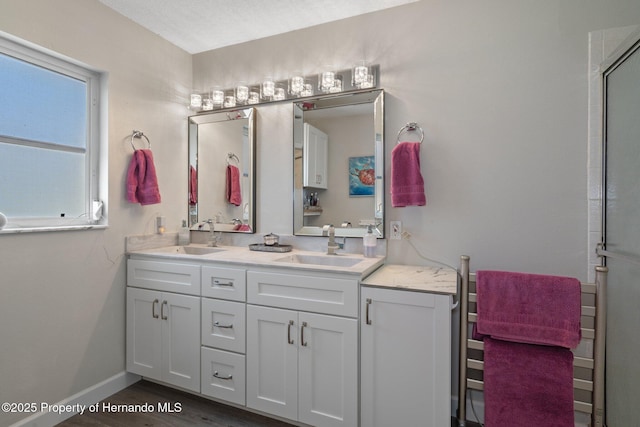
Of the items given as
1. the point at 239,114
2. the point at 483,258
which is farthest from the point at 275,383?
the point at 239,114

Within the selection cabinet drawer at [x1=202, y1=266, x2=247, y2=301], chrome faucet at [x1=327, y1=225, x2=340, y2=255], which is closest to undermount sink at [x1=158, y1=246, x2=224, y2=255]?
cabinet drawer at [x1=202, y1=266, x2=247, y2=301]

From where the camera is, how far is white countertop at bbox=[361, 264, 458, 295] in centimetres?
150

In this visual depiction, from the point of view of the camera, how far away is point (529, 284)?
152cm

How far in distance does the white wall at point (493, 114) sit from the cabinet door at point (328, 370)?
26.7 inches

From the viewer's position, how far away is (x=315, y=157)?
2223 millimetres

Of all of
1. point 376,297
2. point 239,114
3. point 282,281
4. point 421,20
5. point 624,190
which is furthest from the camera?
point 239,114

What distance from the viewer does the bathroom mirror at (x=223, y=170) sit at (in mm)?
2434

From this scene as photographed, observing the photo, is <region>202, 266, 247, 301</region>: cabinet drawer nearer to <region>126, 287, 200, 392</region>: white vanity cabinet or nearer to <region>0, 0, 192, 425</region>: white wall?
<region>126, 287, 200, 392</region>: white vanity cabinet

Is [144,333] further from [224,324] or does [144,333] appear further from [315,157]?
[315,157]

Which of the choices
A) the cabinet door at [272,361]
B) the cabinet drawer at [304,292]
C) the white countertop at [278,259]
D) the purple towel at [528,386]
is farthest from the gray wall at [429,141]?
the cabinet door at [272,361]

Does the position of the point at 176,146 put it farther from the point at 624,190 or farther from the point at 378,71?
the point at 624,190

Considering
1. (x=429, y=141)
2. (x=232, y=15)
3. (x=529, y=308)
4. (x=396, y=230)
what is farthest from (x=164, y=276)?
(x=529, y=308)

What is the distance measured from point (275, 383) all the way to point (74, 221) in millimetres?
1555

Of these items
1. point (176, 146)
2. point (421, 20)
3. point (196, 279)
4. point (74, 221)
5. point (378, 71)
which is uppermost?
point (421, 20)
